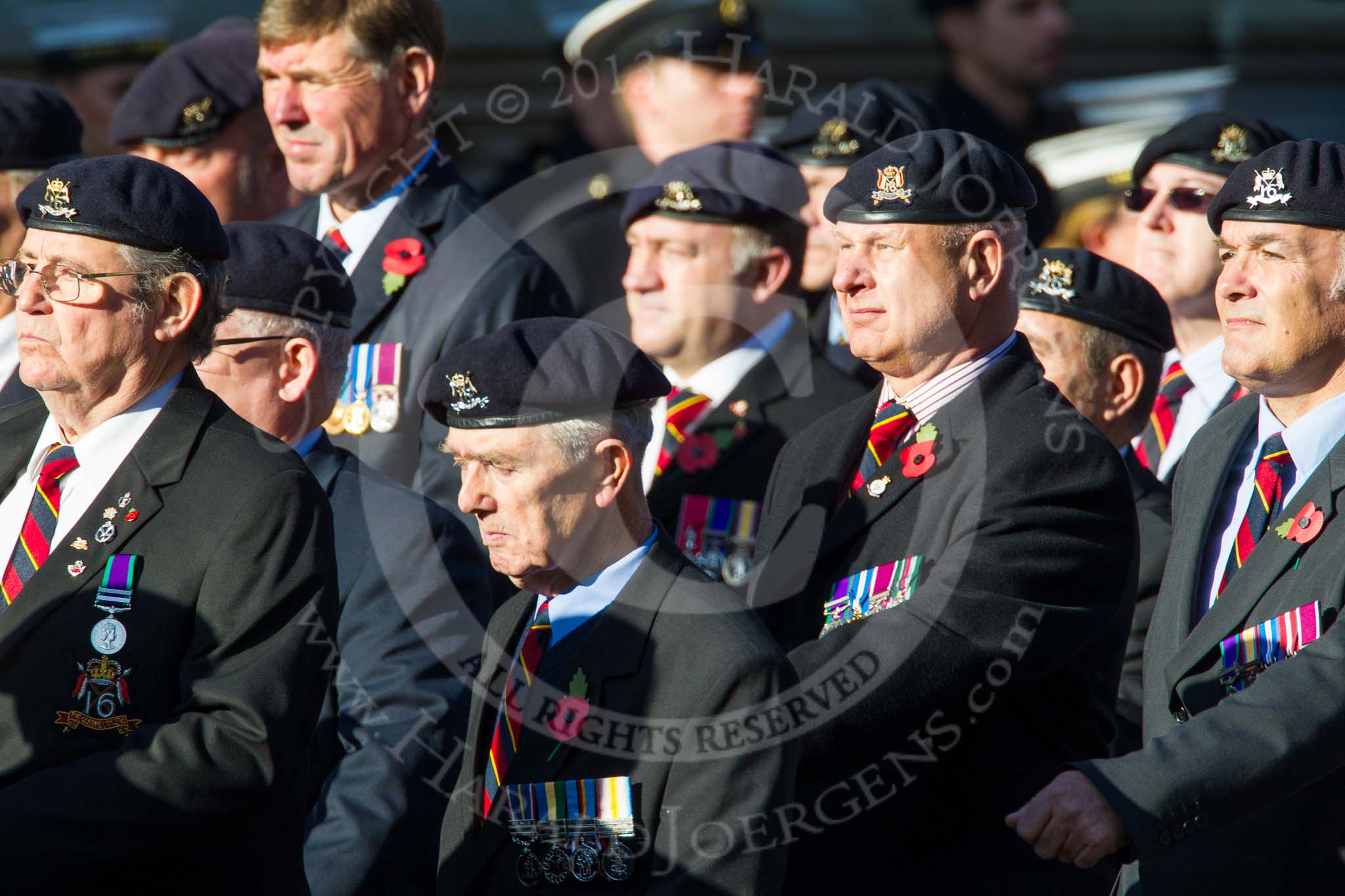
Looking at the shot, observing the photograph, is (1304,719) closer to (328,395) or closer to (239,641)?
(239,641)

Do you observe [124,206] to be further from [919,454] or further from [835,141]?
[835,141]

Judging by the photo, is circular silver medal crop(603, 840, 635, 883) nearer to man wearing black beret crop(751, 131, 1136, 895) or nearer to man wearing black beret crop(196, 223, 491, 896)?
man wearing black beret crop(751, 131, 1136, 895)

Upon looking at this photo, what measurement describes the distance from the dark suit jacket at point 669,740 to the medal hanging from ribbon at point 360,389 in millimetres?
1576

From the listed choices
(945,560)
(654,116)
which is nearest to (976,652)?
(945,560)

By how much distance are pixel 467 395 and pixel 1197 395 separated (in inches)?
113

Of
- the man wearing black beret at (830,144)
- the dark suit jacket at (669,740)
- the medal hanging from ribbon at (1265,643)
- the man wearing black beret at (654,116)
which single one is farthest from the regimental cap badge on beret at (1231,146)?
the dark suit jacket at (669,740)

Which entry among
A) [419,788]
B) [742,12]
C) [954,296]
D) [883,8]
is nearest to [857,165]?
[954,296]

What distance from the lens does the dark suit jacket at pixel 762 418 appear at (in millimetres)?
5086

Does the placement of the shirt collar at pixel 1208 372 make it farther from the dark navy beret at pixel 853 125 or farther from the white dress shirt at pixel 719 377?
the white dress shirt at pixel 719 377

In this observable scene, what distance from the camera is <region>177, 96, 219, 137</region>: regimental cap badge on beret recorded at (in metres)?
5.82

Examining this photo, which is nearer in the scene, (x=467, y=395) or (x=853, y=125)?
(x=467, y=395)

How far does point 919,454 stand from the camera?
403cm

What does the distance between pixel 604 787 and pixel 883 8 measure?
7021 mm

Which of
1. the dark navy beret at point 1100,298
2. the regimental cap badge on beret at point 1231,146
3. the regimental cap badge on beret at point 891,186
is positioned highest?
the regimental cap badge on beret at point 891,186
